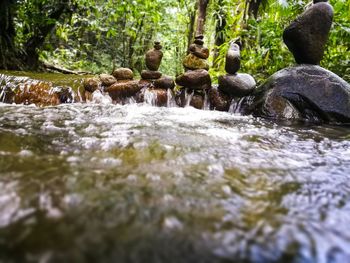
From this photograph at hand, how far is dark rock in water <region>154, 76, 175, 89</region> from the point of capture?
→ 5430mm

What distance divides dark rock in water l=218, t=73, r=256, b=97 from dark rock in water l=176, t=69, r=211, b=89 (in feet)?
0.95

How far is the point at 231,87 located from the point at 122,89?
1933mm

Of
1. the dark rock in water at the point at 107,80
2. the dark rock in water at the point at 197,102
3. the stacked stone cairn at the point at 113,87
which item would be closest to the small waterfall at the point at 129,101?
the stacked stone cairn at the point at 113,87

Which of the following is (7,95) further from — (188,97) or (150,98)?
(188,97)

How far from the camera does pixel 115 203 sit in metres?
1.34

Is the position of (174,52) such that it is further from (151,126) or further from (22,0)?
(151,126)

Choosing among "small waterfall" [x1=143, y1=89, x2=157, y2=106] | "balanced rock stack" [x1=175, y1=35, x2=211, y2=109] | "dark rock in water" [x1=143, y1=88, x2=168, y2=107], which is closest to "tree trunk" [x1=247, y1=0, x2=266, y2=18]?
"balanced rock stack" [x1=175, y1=35, x2=211, y2=109]

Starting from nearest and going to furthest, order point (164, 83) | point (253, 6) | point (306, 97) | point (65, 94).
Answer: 1. point (306, 97)
2. point (65, 94)
3. point (164, 83)
4. point (253, 6)

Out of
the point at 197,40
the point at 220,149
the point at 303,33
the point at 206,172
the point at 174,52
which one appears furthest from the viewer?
the point at 174,52

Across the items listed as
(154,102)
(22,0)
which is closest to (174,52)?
(22,0)

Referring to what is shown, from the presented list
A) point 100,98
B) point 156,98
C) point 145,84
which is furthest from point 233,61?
point 100,98

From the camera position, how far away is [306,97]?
→ 459 cm

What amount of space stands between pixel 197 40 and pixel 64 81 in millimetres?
2580

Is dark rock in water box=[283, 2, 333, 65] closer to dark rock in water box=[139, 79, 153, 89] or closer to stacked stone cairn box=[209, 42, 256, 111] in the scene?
stacked stone cairn box=[209, 42, 256, 111]
